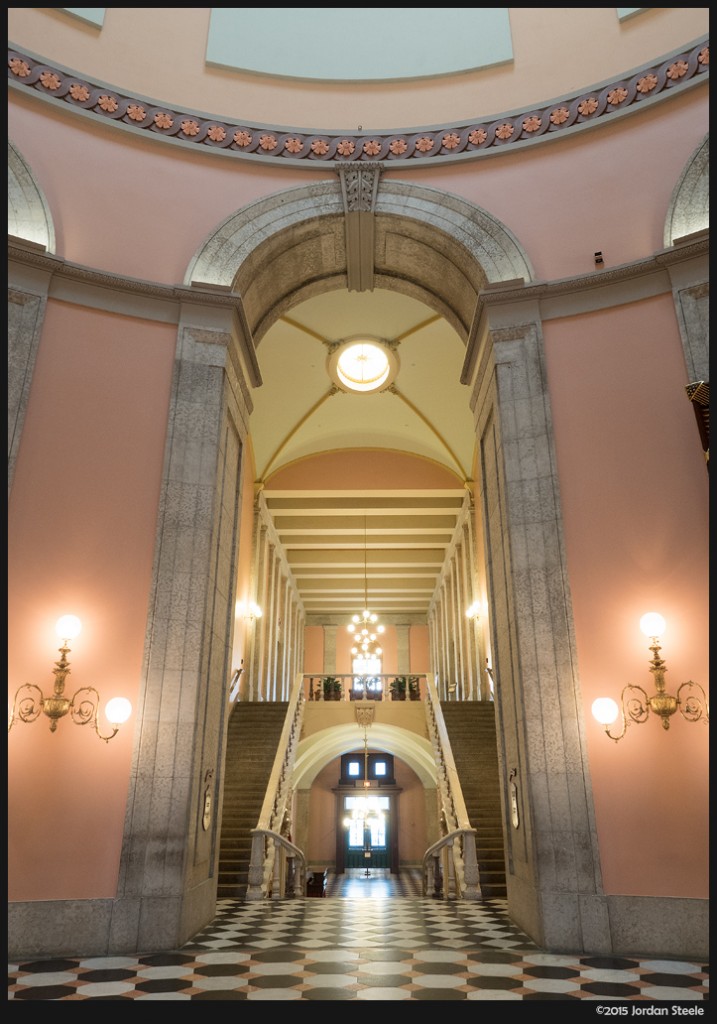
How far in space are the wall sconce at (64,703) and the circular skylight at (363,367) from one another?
28.4 ft

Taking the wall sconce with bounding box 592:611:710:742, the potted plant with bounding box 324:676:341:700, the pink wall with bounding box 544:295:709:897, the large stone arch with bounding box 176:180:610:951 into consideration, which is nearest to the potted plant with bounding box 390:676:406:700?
the potted plant with bounding box 324:676:341:700

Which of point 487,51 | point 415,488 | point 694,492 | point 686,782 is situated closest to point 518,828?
point 686,782

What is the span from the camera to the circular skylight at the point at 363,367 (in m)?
13.3

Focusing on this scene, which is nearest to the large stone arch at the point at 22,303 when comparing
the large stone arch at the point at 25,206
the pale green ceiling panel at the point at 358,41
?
the large stone arch at the point at 25,206

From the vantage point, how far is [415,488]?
17438 millimetres

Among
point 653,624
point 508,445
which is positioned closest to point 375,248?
point 508,445

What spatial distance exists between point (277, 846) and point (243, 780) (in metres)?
2.16

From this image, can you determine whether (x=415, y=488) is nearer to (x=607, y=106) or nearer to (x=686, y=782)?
(x=607, y=106)

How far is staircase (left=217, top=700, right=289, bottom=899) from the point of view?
360 inches

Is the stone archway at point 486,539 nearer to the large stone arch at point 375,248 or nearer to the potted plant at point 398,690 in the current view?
the large stone arch at point 375,248

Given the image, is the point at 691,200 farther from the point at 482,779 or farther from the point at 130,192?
the point at 482,779

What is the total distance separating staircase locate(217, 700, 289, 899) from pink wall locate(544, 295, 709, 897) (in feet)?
17.9

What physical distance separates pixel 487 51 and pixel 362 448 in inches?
389

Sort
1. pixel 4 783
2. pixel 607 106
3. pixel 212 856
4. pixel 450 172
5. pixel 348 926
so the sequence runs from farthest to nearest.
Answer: pixel 450 172 < pixel 607 106 < pixel 212 856 < pixel 348 926 < pixel 4 783
